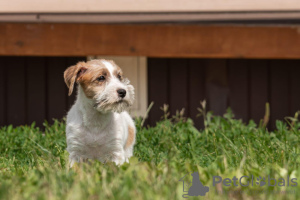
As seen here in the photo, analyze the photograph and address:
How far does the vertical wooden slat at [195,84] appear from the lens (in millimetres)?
8281

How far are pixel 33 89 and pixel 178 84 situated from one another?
2.29m

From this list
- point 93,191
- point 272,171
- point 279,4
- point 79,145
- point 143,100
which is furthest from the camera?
point 143,100

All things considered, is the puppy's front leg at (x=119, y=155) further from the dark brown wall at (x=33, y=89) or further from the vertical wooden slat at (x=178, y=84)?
the dark brown wall at (x=33, y=89)

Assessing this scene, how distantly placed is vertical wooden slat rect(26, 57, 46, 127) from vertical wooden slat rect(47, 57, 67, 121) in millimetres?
80

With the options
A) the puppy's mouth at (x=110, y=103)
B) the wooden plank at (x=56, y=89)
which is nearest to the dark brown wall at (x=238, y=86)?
the wooden plank at (x=56, y=89)

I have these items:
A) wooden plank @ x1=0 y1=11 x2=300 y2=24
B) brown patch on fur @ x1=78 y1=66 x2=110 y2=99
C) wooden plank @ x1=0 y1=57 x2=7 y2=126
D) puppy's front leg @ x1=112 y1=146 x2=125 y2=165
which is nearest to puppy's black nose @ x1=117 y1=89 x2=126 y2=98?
brown patch on fur @ x1=78 y1=66 x2=110 y2=99

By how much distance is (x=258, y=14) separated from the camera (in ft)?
23.4

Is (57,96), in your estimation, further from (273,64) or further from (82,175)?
(82,175)

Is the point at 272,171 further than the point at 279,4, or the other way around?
the point at 279,4

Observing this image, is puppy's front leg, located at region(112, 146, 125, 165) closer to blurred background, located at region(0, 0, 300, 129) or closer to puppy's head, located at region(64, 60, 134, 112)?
puppy's head, located at region(64, 60, 134, 112)

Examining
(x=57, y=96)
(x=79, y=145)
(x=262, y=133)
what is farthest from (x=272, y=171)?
(x=57, y=96)

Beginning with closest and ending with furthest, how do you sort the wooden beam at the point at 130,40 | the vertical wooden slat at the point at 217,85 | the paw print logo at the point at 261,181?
the paw print logo at the point at 261,181
the wooden beam at the point at 130,40
the vertical wooden slat at the point at 217,85

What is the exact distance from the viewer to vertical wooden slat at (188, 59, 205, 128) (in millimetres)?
8281

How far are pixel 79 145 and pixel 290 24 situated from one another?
3.80 m
